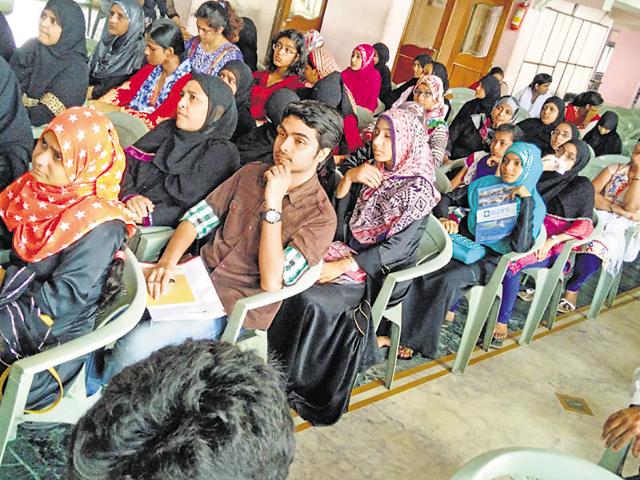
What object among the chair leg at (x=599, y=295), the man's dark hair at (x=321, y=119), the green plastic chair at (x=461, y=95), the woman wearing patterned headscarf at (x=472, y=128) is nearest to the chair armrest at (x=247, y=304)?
the man's dark hair at (x=321, y=119)

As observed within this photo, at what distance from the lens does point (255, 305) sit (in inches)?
73.8

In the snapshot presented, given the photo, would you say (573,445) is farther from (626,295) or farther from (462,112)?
(462,112)

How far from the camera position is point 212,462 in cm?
65

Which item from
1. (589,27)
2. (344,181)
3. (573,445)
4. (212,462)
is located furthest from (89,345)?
(589,27)

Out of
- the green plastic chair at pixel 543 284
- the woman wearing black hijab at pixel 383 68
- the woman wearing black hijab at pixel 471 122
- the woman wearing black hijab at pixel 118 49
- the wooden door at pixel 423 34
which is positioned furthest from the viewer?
the wooden door at pixel 423 34

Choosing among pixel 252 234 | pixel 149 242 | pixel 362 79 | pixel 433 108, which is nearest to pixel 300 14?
pixel 362 79

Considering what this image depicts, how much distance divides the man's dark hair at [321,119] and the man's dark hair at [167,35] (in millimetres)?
1734

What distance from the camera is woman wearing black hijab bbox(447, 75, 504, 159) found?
4.78 m

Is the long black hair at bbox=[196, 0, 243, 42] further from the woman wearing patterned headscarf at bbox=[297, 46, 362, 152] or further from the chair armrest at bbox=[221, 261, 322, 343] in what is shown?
the chair armrest at bbox=[221, 261, 322, 343]

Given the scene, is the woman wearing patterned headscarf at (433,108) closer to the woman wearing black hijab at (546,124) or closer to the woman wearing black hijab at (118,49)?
the woman wearing black hijab at (546,124)

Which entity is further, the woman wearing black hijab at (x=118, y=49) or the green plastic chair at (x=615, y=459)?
the woman wearing black hijab at (x=118, y=49)

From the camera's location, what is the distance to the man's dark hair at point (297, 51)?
12.4 feet

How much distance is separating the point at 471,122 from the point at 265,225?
332cm

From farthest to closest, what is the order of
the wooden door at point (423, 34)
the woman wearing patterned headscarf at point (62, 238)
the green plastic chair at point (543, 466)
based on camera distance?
the wooden door at point (423, 34), the woman wearing patterned headscarf at point (62, 238), the green plastic chair at point (543, 466)
